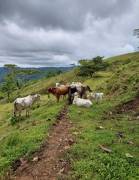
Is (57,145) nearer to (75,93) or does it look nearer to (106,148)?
(106,148)

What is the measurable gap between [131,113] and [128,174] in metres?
16.1

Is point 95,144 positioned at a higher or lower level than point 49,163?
higher

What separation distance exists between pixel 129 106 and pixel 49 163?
733 inches

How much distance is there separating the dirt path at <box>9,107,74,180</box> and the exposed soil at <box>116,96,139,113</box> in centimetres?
1278

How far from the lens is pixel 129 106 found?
3316cm

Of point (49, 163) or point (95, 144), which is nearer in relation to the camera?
point (49, 163)

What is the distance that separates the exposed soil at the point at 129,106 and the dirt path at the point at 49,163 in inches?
503

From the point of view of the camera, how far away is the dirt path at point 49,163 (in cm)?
1478

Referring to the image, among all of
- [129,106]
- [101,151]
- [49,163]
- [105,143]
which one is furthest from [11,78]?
[49,163]

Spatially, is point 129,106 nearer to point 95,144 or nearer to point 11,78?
point 95,144

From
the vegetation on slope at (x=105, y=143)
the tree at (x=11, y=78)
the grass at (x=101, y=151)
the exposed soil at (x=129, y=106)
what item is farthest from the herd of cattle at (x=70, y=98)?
the tree at (x=11, y=78)

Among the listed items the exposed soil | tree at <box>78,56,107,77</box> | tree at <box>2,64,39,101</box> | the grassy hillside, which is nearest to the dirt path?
the grassy hillside

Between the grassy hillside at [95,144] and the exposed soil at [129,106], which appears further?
the exposed soil at [129,106]

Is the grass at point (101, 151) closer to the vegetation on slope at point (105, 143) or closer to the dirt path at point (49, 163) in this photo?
the vegetation on slope at point (105, 143)
